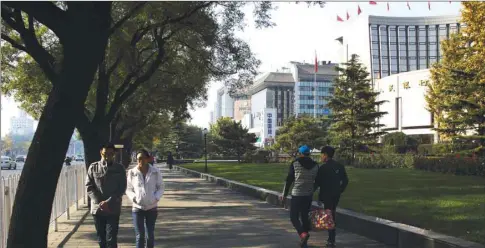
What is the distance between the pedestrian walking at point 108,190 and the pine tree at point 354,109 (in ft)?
117

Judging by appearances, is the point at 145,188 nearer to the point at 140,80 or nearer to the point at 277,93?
the point at 140,80

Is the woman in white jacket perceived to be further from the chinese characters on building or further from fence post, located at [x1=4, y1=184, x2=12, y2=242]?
the chinese characters on building

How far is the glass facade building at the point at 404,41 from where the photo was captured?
372 ft

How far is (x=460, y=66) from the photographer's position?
30062 millimetres

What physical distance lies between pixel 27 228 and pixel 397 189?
12765 mm

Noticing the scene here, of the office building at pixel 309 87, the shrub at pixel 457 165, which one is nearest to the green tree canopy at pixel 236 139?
the shrub at pixel 457 165

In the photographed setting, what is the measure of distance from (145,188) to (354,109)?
119ft

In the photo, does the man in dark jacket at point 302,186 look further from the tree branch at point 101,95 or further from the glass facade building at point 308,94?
the glass facade building at point 308,94

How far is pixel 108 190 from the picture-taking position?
22.4 feet

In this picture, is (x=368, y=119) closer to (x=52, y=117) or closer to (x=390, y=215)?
(x=390, y=215)

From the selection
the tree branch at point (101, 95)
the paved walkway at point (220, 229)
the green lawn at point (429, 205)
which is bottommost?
the paved walkway at point (220, 229)

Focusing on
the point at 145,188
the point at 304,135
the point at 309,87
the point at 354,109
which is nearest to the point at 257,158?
the point at 304,135

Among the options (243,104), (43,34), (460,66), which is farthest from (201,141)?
(243,104)

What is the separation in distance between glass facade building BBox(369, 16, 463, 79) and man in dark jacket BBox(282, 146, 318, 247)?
108 metres
